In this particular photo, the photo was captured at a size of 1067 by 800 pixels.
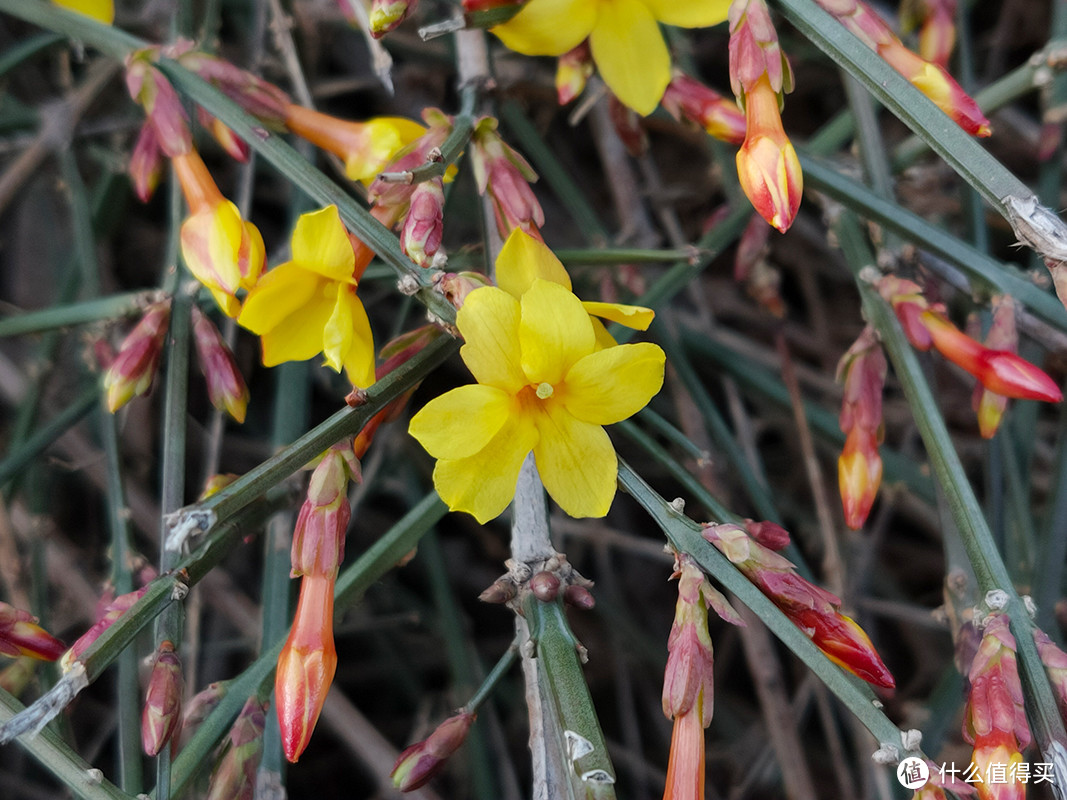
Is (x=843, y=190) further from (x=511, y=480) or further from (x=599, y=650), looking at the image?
(x=599, y=650)

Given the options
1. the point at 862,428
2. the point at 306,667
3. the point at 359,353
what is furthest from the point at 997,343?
the point at 306,667

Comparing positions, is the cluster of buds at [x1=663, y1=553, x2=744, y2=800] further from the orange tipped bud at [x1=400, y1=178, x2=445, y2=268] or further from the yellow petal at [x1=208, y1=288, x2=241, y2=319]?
the yellow petal at [x1=208, y1=288, x2=241, y2=319]

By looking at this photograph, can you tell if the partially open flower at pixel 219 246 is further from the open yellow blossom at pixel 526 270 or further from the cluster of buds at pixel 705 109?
the cluster of buds at pixel 705 109

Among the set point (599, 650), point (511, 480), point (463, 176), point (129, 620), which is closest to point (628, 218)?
point (463, 176)

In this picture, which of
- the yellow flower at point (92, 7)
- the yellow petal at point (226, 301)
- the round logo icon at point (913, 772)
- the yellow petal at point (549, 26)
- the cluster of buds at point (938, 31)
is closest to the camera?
the round logo icon at point (913, 772)

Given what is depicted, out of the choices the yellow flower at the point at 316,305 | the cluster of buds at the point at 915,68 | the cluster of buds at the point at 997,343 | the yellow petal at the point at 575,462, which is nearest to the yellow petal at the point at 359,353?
the yellow flower at the point at 316,305

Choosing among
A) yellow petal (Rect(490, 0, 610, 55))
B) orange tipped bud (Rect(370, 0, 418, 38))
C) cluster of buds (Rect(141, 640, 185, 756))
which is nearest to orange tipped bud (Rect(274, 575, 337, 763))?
cluster of buds (Rect(141, 640, 185, 756))
